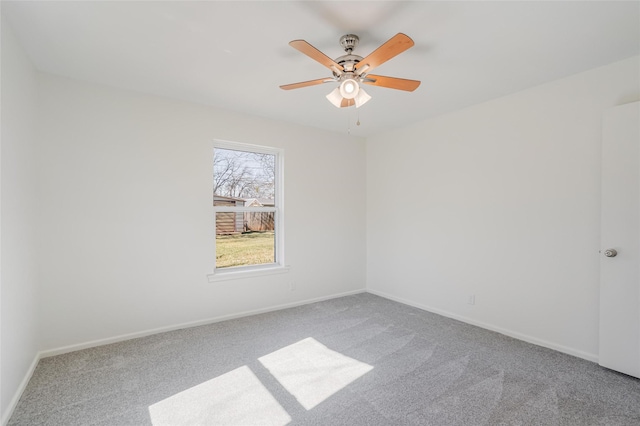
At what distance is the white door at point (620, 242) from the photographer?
89.7 inches

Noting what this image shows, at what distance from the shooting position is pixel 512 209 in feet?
9.95

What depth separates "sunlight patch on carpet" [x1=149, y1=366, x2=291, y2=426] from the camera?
5.90 ft

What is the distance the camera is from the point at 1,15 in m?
1.80

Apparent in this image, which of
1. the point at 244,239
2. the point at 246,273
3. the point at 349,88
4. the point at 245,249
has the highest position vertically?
the point at 349,88

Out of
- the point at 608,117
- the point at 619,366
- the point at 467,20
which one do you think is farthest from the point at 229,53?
the point at 619,366

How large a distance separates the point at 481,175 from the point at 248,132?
273cm

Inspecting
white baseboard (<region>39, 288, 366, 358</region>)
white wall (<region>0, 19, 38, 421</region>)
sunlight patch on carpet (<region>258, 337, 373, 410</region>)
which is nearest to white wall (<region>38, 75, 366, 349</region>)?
white baseboard (<region>39, 288, 366, 358</region>)

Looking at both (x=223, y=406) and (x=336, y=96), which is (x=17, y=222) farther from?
(x=336, y=96)

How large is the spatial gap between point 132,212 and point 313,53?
7.69 feet

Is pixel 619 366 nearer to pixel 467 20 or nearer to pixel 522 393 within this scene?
pixel 522 393

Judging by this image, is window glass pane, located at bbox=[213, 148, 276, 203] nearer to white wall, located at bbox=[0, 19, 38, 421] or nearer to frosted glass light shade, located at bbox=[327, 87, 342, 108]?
white wall, located at bbox=[0, 19, 38, 421]

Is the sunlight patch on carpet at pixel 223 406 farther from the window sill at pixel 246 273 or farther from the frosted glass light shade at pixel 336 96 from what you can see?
the frosted glass light shade at pixel 336 96

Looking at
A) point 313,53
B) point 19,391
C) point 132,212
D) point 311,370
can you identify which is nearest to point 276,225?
point 132,212

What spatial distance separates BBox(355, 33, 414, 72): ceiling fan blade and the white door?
78.8 inches
